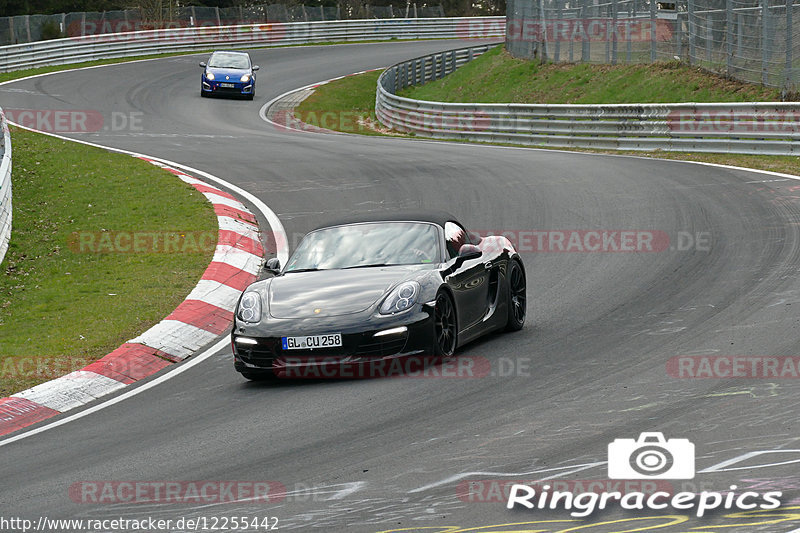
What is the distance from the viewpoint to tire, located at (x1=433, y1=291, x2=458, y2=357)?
8867 mm

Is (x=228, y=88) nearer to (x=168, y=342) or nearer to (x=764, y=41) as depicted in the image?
(x=764, y=41)

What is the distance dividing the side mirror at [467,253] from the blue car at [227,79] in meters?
28.8

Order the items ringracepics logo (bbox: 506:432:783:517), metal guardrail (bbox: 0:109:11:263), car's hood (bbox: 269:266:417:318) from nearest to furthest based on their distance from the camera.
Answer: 1. ringracepics logo (bbox: 506:432:783:517)
2. car's hood (bbox: 269:266:417:318)
3. metal guardrail (bbox: 0:109:11:263)

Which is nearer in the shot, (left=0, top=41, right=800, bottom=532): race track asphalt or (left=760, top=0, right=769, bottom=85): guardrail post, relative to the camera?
(left=0, top=41, right=800, bottom=532): race track asphalt

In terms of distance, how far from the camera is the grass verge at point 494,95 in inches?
829

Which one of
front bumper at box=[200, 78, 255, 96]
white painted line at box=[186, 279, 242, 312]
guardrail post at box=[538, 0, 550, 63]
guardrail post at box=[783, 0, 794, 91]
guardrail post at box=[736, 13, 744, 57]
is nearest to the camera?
white painted line at box=[186, 279, 242, 312]

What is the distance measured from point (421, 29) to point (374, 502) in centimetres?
5753

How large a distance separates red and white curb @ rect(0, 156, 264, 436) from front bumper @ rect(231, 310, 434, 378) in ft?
4.74

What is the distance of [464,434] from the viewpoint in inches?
269

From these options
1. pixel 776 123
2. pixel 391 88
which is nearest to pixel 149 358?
pixel 776 123

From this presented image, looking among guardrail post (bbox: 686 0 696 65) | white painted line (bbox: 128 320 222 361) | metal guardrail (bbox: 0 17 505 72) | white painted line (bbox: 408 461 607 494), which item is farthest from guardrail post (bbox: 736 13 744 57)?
metal guardrail (bbox: 0 17 505 72)

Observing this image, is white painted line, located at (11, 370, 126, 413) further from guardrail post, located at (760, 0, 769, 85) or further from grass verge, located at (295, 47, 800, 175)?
guardrail post, located at (760, 0, 769, 85)

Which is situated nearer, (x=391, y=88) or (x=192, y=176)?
(x=192, y=176)

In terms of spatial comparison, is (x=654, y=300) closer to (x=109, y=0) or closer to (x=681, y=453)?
(x=681, y=453)
